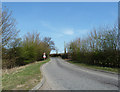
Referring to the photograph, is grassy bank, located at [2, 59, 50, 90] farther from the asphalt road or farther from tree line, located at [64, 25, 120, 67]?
tree line, located at [64, 25, 120, 67]

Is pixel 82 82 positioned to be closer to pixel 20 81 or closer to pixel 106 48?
pixel 20 81

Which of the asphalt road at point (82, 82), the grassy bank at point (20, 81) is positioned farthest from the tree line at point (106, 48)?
the grassy bank at point (20, 81)

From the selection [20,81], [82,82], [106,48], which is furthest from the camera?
[106,48]

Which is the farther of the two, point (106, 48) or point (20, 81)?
point (106, 48)

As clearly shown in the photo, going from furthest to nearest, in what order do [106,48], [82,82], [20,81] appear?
[106,48]
[82,82]
[20,81]

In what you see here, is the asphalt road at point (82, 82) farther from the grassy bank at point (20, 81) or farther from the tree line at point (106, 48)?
the tree line at point (106, 48)

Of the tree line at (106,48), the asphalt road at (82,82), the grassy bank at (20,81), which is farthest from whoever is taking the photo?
the tree line at (106,48)

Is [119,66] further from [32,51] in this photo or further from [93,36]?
[32,51]

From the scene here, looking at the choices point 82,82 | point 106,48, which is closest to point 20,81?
point 82,82

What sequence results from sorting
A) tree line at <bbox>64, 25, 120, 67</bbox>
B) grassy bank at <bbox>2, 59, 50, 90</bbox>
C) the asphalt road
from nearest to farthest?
grassy bank at <bbox>2, 59, 50, 90</bbox>, the asphalt road, tree line at <bbox>64, 25, 120, 67</bbox>

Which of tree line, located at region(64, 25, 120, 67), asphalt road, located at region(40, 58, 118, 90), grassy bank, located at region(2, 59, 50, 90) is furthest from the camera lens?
tree line, located at region(64, 25, 120, 67)

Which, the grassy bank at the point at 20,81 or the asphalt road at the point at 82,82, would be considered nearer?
the grassy bank at the point at 20,81

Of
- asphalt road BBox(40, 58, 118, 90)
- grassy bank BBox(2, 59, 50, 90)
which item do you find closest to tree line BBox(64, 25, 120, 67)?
asphalt road BBox(40, 58, 118, 90)

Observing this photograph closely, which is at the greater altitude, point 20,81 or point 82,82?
point 20,81
